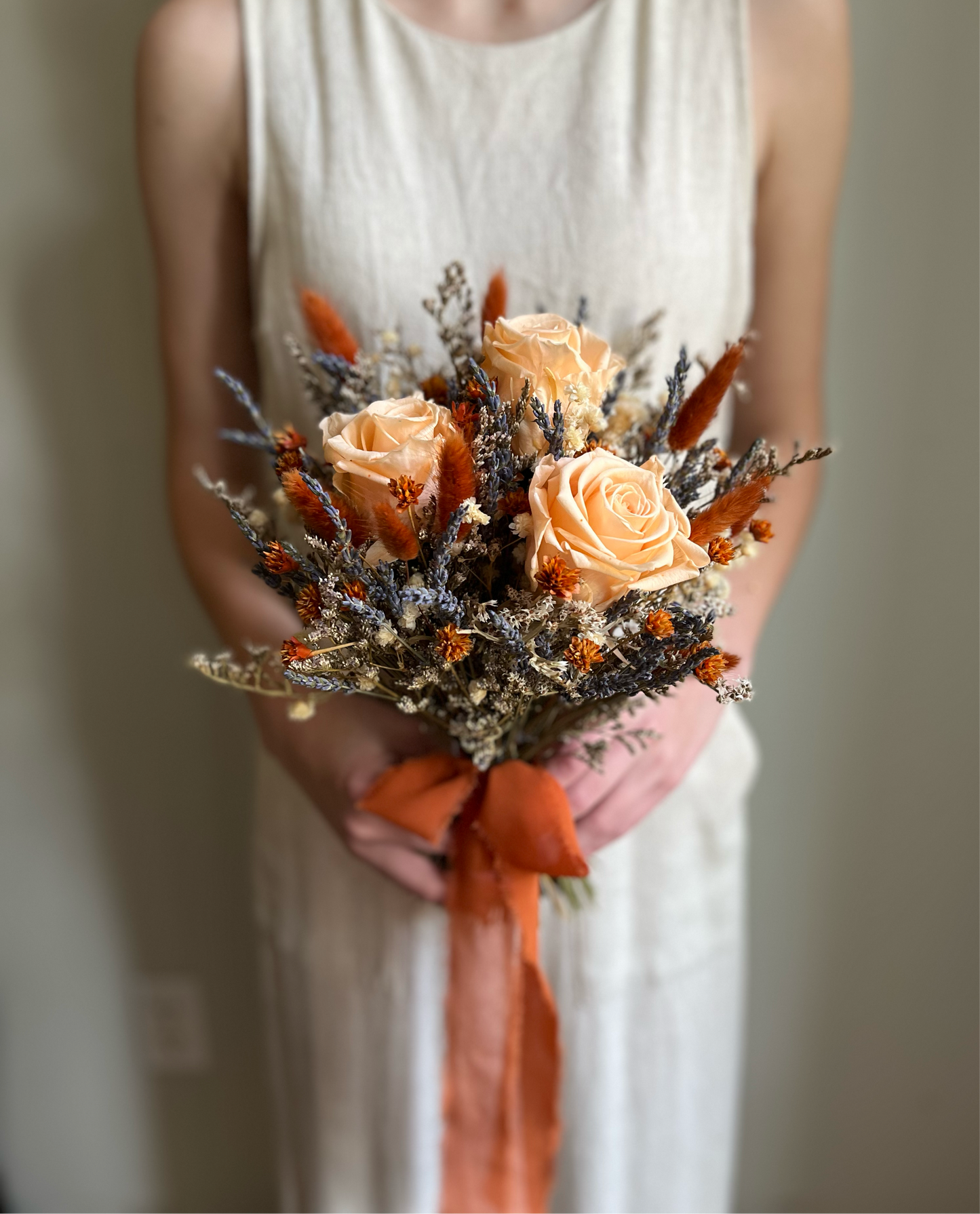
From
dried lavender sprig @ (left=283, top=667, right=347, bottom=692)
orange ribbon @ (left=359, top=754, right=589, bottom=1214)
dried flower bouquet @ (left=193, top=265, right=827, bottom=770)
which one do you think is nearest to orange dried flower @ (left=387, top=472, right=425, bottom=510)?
dried flower bouquet @ (left=193, top=265, right=827, bottom=770)

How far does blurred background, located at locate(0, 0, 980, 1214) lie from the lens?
0.95 metres

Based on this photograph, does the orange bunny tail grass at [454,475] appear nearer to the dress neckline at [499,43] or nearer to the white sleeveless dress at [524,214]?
the white sleeveless dress at [524,214]

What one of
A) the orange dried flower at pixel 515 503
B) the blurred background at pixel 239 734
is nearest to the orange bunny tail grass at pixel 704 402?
the orange dried flower at pixel 515 503

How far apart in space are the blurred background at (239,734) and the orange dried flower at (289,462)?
0.63 m

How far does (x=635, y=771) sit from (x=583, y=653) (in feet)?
0.89

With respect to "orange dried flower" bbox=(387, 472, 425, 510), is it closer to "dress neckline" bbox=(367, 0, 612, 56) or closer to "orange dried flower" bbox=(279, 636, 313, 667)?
"orange dried flower" bbox=(279, 636, 313, 667)

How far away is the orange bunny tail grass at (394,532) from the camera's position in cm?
45

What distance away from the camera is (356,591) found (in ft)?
1.52

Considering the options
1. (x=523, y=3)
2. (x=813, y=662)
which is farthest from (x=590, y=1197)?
(x=523, y=3)

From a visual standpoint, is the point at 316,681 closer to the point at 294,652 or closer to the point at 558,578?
the point at 294,652

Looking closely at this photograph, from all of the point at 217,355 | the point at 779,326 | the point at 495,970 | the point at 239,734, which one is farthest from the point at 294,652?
the point at 239,734

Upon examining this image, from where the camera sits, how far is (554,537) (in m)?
0.43

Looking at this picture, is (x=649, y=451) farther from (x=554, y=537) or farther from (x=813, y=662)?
(x=813, y=662)

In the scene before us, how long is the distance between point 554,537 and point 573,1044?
Result: 0.67 m
